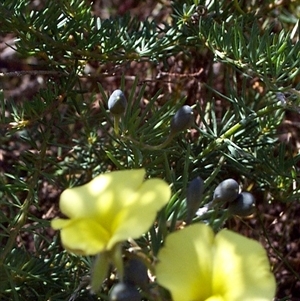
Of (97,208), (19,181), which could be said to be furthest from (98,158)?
(97,208)

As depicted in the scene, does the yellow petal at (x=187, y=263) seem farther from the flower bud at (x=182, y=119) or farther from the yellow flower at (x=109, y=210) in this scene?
the flower bud at (x=182, y=119)

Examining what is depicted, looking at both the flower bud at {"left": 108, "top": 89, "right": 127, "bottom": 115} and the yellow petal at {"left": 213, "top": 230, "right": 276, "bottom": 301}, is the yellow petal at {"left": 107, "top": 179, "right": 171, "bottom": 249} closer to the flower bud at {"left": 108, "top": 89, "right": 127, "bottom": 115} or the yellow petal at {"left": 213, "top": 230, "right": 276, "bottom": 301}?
the yellow petal at {"left": 213, "top": 230, "right": 276, "bottom": 301}

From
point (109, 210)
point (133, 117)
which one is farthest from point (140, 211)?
point (133, 117)

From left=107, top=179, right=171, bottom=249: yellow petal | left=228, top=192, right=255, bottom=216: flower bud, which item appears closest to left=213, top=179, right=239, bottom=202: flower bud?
left=228, top=192, right=255, bottom=216: flower bud

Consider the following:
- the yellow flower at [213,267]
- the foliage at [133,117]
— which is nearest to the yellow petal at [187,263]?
the yellow flower at [213,267]

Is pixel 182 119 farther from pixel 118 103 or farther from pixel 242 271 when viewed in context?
pixel 242 271

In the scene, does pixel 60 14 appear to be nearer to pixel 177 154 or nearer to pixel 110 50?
pixel 110 50
